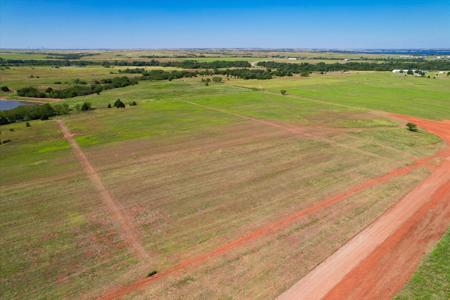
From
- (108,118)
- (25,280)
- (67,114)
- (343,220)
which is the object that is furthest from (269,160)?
(67,114)

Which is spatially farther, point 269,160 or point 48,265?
point 269,160

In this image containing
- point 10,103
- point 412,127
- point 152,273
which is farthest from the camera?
point 10,103

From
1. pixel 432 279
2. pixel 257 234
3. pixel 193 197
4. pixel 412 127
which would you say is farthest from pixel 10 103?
pixel 432 279

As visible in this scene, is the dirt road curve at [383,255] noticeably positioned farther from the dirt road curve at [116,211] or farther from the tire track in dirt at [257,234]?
the dirt road curve at [116,211]

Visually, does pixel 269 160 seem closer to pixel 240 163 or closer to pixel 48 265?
pixel 240 163

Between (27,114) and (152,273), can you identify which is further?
(27,114)

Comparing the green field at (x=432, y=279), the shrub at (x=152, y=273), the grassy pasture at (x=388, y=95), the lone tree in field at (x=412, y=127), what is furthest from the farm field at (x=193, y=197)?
the grassy pasture at (x=388, y=95)

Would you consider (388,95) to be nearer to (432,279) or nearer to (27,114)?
(432,279)
